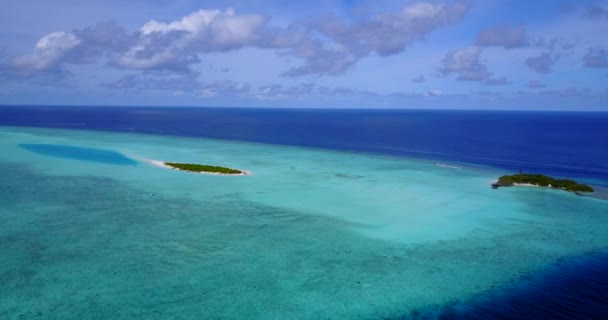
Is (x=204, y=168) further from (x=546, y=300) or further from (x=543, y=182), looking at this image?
(x=546, y=300)

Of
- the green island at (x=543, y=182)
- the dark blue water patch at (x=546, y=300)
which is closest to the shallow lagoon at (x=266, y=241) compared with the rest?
the dark blue water patch at (x=546, y=300)

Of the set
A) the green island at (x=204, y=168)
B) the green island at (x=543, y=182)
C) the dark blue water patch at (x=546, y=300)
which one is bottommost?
the dark blue water patch at (x=546, y=300)

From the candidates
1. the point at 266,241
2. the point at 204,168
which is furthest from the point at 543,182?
the point at 204,168

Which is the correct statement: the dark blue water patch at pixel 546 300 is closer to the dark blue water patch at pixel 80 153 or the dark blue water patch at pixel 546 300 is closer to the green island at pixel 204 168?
the green island at pixel 204 168

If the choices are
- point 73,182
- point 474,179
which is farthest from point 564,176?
point 73,182

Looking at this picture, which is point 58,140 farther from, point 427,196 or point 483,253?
point 483,253
